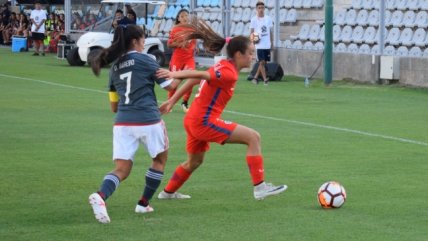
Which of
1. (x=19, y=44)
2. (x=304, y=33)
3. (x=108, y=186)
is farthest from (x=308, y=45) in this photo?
(x=108, y=186)

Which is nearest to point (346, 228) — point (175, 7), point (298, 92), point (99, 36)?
point (298, 92)

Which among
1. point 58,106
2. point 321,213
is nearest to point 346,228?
point 321,213

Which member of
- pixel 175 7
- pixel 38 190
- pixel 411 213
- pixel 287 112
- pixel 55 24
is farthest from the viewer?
pixel 55 24

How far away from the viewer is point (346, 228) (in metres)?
8.71

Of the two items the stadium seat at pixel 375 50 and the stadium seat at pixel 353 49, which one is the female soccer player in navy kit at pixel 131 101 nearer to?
the stadium seat at pixel 375 50

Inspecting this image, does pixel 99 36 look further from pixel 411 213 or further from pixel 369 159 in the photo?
pixel 411 213

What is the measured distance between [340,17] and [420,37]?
4.40m

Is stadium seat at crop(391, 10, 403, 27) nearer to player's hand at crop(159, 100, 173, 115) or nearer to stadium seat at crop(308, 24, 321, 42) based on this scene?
stadium seat at crop(308, 24, 321, 42)

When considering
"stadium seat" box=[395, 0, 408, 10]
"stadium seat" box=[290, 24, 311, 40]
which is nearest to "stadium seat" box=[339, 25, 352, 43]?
"stadium seat" box=[290, 24, 311, 40]

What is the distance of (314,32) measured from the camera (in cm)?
3086

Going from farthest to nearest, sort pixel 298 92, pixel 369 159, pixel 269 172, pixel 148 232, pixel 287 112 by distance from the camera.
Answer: pixel 298 92 → pixel 287 112 → pixel 369 159 → pixel 269 172 → pixel 148 232

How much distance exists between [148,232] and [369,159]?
16.6 ft

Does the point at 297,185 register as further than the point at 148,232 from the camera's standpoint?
Yes

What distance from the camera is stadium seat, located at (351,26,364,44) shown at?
1125 inches
